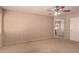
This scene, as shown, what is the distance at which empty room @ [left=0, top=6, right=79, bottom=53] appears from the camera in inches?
56.4

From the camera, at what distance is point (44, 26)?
1596mm

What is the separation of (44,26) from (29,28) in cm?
30

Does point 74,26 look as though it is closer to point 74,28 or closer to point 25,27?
point 74,28

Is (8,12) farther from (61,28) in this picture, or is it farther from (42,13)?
(61,28)

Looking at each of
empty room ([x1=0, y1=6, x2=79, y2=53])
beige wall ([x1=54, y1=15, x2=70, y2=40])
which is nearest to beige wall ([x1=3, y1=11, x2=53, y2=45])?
empty room ([x1=0, y1=6, x2=79, y2=53])

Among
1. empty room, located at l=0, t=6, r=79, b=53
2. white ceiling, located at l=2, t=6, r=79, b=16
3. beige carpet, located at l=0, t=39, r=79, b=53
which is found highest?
white ceiling, located at l=2, t=6, r=79, b=16

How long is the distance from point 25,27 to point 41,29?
0.32 meters

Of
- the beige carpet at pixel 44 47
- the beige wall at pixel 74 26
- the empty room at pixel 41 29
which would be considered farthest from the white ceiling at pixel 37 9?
the beige carpet at pixel 44 47

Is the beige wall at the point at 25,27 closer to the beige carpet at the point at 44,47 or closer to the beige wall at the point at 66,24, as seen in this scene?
the beige carpet at the point at 44,47

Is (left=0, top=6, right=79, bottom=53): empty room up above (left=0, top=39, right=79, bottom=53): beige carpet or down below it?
above

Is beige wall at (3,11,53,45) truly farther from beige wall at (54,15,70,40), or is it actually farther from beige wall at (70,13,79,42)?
beige wall at (70,13,79,42)

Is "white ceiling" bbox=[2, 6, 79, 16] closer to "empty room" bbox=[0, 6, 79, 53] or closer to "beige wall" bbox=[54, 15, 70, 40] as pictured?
"empty room" bbox=[0, 6, 79, 53]

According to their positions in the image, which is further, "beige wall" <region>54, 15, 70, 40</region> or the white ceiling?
"beige wall" <region>54, 15, 70, 40</region>
